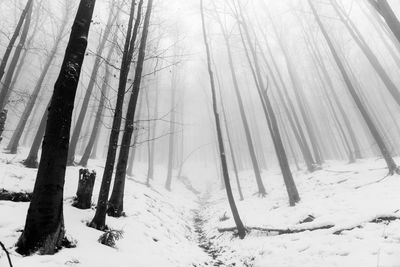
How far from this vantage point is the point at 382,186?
8992mm

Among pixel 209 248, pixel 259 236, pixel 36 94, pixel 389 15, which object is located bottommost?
pixel 209 248

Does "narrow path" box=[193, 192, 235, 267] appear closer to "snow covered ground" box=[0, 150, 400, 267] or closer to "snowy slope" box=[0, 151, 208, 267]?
"snow covered ground" box=[0, 150, 400, 267]

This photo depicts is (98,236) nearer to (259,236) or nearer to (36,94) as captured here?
(259,236)

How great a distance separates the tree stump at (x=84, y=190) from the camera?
6.71m

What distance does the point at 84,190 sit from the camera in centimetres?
678

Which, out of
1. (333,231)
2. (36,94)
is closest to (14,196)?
(333,231)

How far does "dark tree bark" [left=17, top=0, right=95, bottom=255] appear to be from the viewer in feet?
12.3

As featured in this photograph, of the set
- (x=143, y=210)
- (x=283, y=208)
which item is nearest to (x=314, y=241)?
(x=283, y=208)

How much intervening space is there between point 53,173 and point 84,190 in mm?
3178

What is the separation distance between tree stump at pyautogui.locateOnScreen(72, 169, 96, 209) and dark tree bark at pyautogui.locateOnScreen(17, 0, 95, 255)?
2.56 m

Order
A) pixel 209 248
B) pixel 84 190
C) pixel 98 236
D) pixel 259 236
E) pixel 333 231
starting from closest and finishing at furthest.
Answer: pixel 98 236, pixel 333 231, pixel 84 190, pixel 259 236, pixel 209 248

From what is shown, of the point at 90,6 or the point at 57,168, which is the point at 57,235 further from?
the point at 90,6

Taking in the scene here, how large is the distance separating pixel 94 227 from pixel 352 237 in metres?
6.05

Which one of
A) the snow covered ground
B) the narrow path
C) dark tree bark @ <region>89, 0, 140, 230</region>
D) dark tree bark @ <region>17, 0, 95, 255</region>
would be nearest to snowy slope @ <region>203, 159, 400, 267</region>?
the snow covered ground
